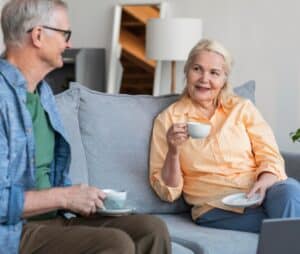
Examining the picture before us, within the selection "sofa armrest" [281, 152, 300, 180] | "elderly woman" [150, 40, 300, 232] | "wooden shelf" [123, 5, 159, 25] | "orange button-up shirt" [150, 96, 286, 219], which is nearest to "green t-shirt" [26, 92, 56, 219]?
"elderly woman" [150, 40, 300, 232]

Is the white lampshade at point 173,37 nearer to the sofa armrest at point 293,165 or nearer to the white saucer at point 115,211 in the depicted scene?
the sofa armrest at point 293,165

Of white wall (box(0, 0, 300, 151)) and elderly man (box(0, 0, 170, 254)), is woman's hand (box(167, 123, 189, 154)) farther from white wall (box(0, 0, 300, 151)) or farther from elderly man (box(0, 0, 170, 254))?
white wall (box(0, 0, 300, 151))

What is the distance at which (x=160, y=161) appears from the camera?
2855mm

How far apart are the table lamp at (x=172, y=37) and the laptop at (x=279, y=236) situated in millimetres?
2646

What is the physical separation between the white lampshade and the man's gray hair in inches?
80.2

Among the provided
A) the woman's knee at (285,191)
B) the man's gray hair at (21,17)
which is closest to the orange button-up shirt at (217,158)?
the woman's knee at (285,191)

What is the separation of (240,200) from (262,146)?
28 cm

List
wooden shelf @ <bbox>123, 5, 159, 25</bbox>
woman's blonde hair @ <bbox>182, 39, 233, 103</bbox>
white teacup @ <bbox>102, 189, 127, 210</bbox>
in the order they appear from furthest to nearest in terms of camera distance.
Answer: wooden shelf @ <bbox>123, 5, 159, 25</bbox>, woman's blonde hair @ <bbox>182, 39, 233, 103</bbox>, white teacup @ <bbox>102, 189, 127, 210</bbox>

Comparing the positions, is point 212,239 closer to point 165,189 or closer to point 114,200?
point 165,189

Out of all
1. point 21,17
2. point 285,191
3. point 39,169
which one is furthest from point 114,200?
point 285,191

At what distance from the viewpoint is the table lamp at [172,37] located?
4.25 metres

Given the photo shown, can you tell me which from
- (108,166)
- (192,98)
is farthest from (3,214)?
(192,98)

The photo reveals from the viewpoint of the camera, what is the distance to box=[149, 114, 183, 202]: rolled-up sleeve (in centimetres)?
283

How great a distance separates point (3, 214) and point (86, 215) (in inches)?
11.3
